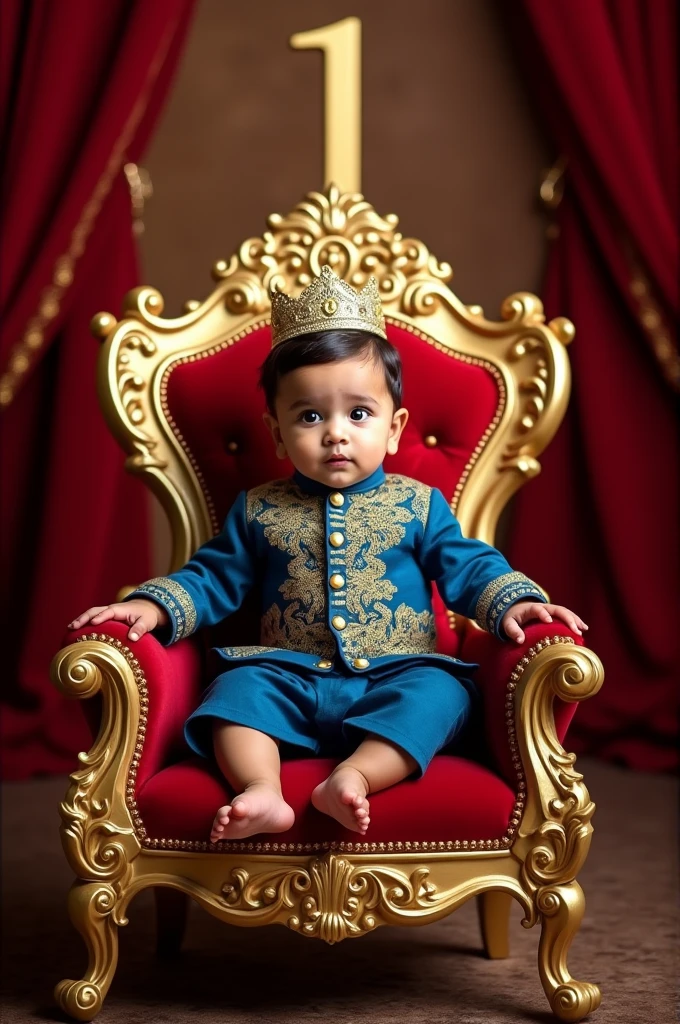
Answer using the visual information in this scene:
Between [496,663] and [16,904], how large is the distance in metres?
1.26

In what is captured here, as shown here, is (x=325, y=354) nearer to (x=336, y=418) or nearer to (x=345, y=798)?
(x=336, y=418)

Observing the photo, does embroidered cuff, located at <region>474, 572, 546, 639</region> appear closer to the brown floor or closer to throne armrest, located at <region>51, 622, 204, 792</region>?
throne armrest, located at <region>51, 622, 204, 792</region>

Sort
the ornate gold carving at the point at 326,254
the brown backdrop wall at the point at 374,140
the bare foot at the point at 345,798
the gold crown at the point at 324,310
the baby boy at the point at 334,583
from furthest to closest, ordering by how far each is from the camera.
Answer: the brown backdrop wall at the point at 374,140, the ornate gold carving at the point at 326,254, the gold crown at the point at 324,310, the baby boy at the point at 334,583, the bare foot at the point at 345,798

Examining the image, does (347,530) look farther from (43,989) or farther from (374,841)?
(43,989)

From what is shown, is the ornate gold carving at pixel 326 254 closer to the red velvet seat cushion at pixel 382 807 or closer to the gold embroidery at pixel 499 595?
the gold embroidery at pixel 499 595

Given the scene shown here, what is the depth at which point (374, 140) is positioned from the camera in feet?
12.6

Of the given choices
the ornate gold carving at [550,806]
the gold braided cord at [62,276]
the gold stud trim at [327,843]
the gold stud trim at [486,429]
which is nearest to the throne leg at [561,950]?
the ornate gold carving at [550,806]

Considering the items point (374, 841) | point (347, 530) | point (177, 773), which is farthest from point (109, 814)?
point (347, 530)

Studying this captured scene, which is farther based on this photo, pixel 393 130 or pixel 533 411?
pixel 393 130

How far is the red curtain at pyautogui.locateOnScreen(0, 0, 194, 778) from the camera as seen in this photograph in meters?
3.44

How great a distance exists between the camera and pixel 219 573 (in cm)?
216

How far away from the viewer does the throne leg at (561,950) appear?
1794 mm

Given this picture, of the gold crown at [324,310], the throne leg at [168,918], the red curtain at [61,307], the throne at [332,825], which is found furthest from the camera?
the red curtain at [61,307]

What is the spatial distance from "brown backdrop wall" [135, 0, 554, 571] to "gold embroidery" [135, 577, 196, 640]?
202 cm
